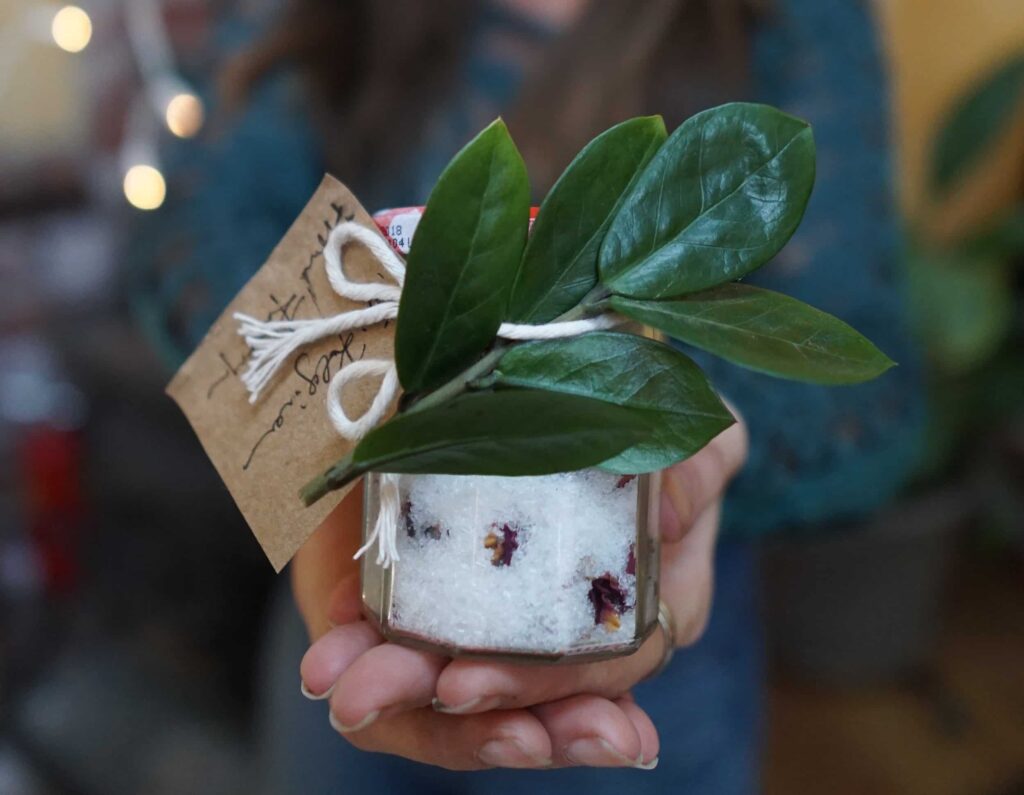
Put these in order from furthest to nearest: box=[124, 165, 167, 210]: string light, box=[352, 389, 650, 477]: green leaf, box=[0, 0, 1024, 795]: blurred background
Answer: box=[124, 165, 167, 210]: string light → box=[0, 0, 1024, 795]: blurred background → box=[352, 389, 650, 477]: green leaf

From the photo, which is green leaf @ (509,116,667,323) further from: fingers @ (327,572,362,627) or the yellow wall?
the yellow wall

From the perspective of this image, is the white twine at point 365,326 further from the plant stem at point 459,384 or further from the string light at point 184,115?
the string light at point 184,115

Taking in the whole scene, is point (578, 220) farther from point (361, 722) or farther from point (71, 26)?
point (71, 26)

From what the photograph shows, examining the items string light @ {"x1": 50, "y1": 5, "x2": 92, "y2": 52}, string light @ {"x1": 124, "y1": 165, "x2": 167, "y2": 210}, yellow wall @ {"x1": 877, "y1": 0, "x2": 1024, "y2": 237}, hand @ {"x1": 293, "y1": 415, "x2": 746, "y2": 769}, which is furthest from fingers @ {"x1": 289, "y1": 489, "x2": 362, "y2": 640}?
yellow wall @ {"x1": 877, "y1": 0, "x2": 1024, "y2": 237}

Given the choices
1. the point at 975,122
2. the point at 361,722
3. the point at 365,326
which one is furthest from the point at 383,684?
the point at 975,122

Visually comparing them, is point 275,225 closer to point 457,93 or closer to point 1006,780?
point 457,93

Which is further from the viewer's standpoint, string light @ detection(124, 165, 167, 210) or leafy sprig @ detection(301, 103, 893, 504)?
string light @ detection(124, 165, 167, 210)

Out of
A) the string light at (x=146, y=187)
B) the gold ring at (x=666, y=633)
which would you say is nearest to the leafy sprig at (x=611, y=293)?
the gold ring at (x=666, y=633)

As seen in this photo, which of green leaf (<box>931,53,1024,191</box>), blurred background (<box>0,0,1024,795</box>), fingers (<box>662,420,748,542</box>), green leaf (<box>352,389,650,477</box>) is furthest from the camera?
green leaf (<box>931,53,1024,191</box>)

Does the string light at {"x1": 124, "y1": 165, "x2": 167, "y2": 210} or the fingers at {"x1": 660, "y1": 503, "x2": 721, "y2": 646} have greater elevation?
the string light at {"x1": 124, "y1": 165, "x2": 167, "y2": 210}

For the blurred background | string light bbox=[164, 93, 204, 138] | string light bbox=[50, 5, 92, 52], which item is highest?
string light bbox=[50, 5, 92, 52]
